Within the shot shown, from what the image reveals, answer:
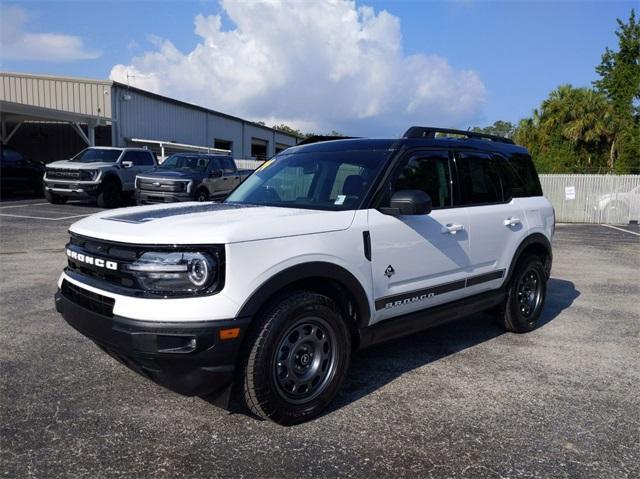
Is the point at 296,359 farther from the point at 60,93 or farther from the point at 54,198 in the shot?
the point at 60,93

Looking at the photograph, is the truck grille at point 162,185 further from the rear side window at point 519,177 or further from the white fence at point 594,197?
the white fence at point 594,197

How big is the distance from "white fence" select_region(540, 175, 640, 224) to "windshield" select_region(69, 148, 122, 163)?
626 inches

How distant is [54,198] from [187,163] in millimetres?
5293

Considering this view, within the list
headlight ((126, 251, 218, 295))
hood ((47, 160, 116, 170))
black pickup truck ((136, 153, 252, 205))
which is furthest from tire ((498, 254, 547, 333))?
hood ((47, 160, 116, 170))

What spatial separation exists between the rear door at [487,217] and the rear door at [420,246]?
0.14 m

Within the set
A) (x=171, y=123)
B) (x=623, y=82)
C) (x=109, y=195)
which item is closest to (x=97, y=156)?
(x=109, y=195)

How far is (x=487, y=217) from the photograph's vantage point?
465 centimetres

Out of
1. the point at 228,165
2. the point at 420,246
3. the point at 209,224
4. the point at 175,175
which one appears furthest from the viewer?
the point at 228,165

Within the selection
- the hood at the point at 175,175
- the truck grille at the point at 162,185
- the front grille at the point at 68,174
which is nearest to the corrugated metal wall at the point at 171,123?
the front grille at the point at 68,174

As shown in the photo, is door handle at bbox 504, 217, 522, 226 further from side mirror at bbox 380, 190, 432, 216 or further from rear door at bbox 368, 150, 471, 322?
side mirror at bbox 380, 190, 432, 216

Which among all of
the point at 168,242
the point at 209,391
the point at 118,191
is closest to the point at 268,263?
the point at 168,242

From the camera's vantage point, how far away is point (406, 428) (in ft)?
10.6

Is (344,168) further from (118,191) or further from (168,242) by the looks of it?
(118,191)

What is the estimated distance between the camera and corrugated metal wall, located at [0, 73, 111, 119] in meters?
26.3
